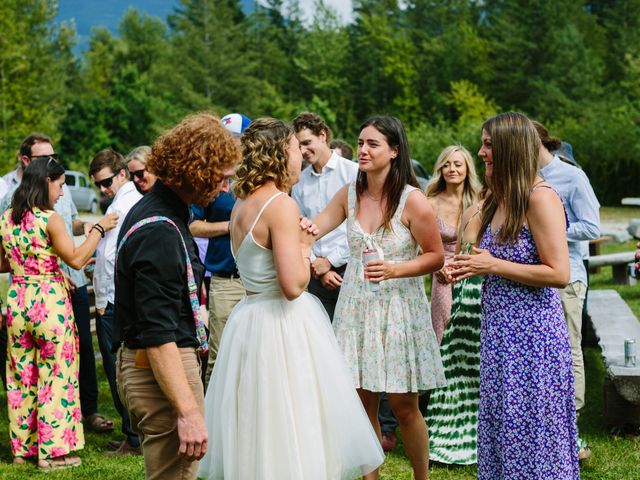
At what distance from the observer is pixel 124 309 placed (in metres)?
3.12

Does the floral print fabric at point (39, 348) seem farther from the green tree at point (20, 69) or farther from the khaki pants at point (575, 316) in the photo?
the green tree at point (20, 69)

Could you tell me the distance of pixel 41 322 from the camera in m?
5.96

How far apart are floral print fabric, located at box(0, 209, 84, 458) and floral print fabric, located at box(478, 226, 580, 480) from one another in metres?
3.40

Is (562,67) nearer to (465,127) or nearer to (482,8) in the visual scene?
(465,127)

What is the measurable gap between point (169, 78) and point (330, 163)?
2215 inches

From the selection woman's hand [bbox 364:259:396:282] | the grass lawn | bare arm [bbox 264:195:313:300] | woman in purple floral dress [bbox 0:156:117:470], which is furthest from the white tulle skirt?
woman in purple floral dress [bbox 0:156:117:470]

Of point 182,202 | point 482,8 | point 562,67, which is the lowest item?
point 182,202

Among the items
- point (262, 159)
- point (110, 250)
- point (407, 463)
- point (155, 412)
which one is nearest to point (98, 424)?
point (110, 250)

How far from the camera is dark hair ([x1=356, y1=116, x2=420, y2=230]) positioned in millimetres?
4902

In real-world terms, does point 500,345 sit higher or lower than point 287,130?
lower

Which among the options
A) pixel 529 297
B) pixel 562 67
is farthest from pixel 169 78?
pixel 529 297

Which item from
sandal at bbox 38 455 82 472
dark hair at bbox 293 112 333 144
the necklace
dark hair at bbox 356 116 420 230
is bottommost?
sandal at bbox 38 455 82 472

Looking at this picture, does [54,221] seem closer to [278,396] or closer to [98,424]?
[98,424]

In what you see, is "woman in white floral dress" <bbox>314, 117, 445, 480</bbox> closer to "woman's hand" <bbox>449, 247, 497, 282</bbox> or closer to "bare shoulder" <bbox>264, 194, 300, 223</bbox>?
"woman's hand" <bbox>449, 247, 497, 282</bbox>
